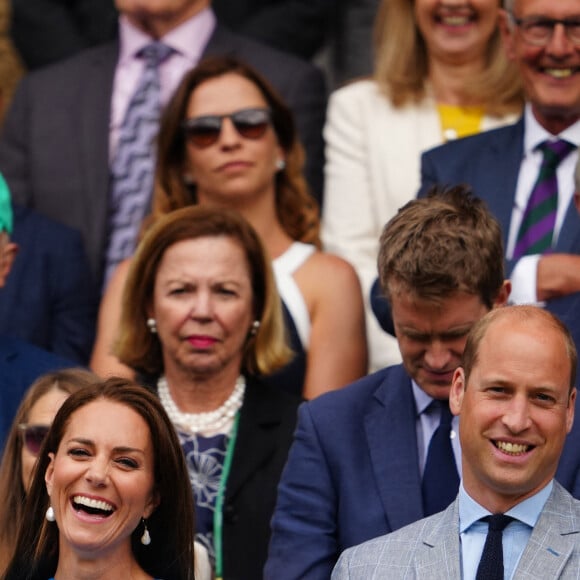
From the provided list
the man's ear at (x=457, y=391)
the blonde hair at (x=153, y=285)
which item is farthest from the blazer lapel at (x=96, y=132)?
the man's ear at (x=457, y=391)

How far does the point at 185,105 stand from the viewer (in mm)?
6918

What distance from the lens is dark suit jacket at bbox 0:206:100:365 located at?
6836mm

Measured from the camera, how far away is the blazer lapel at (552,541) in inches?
175

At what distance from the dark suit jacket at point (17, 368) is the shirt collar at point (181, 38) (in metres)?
1.83

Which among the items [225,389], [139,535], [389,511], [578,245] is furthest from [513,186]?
[139,535]

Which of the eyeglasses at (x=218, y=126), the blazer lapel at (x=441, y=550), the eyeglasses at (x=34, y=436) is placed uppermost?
the eyeglasses at (x=218, y=126)

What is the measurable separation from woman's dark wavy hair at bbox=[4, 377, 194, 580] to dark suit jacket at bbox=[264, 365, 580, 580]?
1.06 ft

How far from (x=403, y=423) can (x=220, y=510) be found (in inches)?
33.6

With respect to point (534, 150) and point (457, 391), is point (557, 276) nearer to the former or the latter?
point (534, 150)

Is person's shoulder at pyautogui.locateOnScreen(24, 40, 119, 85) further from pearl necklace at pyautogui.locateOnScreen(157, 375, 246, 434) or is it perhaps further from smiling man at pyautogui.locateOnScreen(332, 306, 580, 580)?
smiling man at pyautogui.locateOnScreen(332, 306, 580, 580)

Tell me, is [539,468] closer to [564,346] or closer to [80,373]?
[564,346]

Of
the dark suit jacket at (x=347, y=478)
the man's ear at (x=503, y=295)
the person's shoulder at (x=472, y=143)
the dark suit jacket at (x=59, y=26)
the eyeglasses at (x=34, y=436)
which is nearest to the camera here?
the dark suit jacket at (x=347, y=478)

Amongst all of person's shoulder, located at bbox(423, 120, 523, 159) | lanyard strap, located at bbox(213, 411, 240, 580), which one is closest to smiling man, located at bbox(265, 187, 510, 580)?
lanyard strap, located at bbox(213, 411, 240, 580)

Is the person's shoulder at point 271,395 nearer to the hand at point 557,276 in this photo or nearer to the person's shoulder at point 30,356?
the person's shoulder at point 30,356
